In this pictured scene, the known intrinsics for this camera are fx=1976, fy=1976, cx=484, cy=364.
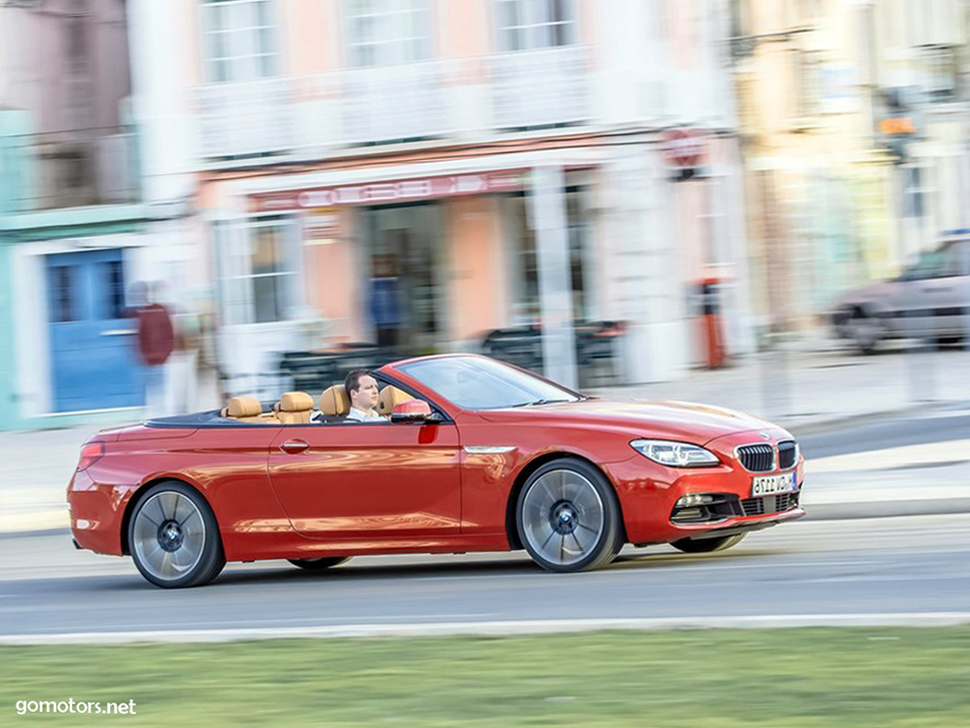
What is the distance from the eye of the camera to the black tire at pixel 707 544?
11.9 m

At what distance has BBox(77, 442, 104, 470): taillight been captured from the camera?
12672 mm

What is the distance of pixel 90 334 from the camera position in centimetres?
2927

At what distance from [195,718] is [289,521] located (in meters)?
4.84

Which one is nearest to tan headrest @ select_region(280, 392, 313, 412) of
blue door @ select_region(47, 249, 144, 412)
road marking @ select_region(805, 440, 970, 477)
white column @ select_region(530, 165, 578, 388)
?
road marking @ select_region(805, 440, 970, 477)

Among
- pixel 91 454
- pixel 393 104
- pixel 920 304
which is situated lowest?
pixel 91 454

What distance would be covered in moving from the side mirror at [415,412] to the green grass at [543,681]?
9.08ft

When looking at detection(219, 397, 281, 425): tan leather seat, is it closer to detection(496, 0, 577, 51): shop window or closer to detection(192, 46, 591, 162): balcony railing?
detection(192, 46, 591, 162): balcony railing

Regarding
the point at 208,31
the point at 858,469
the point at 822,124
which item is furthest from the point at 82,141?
the point at 858,469

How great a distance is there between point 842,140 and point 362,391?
27.7 metres

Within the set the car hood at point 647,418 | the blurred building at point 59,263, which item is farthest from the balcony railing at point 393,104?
the car hood at point 647,418

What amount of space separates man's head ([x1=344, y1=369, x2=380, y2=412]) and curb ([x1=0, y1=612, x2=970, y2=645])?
95.9 inches

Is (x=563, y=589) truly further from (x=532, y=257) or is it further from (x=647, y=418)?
(x=532, y=257)

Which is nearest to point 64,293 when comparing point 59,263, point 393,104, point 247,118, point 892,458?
point 59,263

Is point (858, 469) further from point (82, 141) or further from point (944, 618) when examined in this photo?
point (82, 141)
